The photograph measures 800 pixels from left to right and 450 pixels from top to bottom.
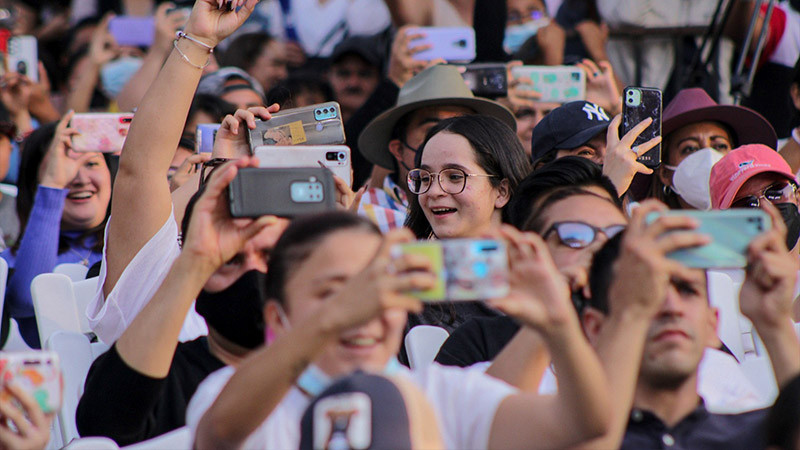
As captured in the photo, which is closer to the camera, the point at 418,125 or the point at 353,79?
the point at 418,125

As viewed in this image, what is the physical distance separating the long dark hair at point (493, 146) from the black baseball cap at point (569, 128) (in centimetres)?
23

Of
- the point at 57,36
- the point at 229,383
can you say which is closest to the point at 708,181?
the point at 229,383

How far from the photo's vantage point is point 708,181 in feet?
14.9

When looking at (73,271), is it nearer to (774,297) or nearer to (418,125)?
(418,125)

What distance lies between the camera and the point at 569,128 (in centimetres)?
437

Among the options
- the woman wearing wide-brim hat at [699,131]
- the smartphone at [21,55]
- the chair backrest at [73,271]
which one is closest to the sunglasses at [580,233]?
the woman wearing wide-brim hat at [699,131]

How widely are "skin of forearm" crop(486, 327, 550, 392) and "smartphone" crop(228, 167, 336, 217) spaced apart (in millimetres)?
505

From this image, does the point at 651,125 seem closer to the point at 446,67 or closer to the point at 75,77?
the point at 446,67

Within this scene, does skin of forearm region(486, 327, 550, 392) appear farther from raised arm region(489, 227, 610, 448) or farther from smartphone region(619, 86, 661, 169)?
smartphone region(619, 86, 661, 169)

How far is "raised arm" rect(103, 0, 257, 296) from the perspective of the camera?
3.10 meters

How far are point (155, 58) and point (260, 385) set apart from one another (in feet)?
15.0

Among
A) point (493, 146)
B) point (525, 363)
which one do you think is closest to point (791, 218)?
point (493, 146)

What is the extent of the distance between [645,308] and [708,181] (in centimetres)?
269

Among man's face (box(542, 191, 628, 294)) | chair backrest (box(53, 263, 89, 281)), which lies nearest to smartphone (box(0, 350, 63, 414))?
man's face (box(542, 191, 628, 294))
